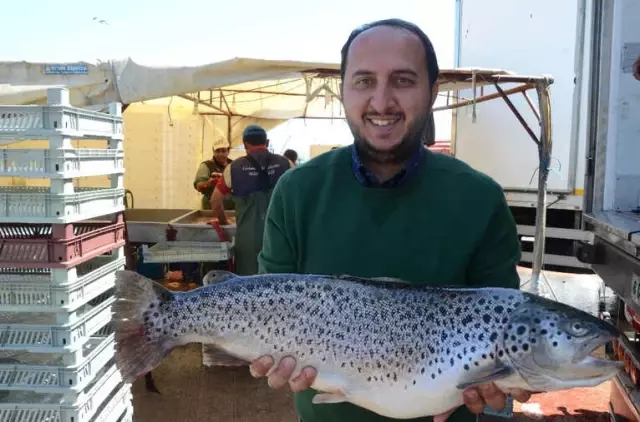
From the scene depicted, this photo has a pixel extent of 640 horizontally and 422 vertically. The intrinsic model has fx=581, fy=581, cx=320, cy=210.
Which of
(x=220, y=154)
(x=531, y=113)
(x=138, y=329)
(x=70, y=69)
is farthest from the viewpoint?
(x=220, y=154)

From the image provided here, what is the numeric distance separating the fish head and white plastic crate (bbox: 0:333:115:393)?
2.65m

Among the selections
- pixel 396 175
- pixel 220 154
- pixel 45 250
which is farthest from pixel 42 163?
pixel 220 154

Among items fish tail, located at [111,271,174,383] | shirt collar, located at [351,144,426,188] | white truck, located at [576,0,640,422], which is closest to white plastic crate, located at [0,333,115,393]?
fish tail, located at [111,271,174,383]

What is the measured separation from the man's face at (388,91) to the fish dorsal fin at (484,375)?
2.65 ft

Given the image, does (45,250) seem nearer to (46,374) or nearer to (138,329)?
(46,374)

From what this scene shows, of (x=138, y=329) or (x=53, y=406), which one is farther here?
(x=53, y=406)

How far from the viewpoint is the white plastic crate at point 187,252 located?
21.2 feet

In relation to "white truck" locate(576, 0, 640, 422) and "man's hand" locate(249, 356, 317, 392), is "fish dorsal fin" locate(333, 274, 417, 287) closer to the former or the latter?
"man's hand" locate(249, 356, 317, 392)

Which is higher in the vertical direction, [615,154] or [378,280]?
[615,154]

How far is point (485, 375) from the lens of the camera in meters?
1.99

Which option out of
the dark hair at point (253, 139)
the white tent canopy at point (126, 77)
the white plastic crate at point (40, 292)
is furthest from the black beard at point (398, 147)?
the dark hair at point (253, 139)

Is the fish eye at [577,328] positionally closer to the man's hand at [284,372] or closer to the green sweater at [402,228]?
the green sweater at [402,228]

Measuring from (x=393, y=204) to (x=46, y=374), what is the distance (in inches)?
103

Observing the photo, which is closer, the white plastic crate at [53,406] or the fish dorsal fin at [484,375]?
the fish dorsal fin at [484,375]
